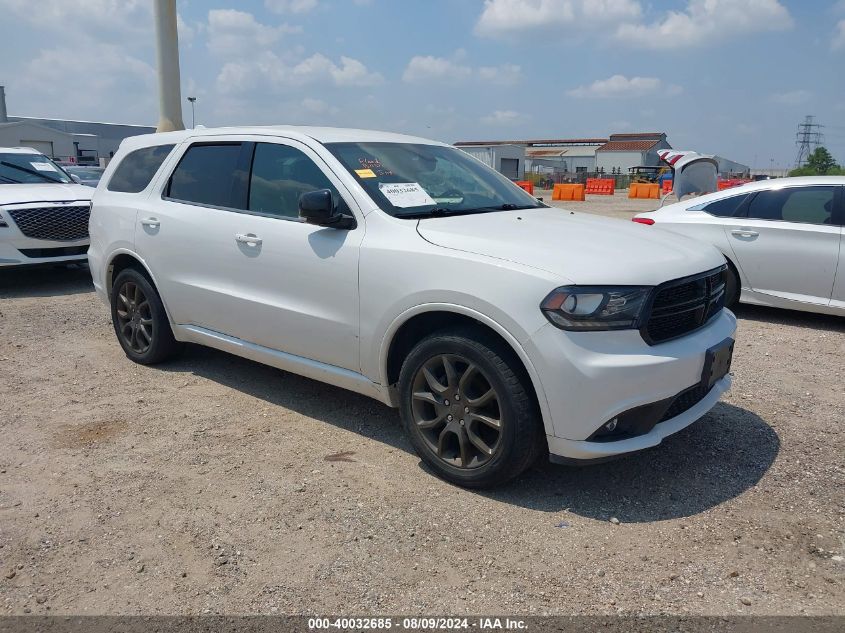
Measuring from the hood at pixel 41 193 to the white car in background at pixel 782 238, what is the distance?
301 inches

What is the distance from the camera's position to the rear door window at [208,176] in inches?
183

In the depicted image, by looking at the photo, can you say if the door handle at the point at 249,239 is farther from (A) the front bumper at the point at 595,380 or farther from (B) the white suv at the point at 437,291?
(A) the front bumper at the point at 595,380

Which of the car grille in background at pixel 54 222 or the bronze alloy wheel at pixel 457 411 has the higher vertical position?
the car grille in background at pixel 54 222

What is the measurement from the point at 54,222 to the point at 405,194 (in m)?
6.74

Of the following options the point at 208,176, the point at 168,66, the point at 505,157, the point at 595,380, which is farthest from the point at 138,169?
the point at 505,157

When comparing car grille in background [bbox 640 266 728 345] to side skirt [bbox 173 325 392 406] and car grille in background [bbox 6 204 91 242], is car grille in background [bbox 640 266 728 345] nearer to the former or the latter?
side skirt [bbox 173 325 392 406]

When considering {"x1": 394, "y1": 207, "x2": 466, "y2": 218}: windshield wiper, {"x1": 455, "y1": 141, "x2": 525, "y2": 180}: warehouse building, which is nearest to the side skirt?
{"x1": 394, "y1": 207, "x2": 466, "y2": 218}: windshield wiper

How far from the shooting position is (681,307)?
132 inches

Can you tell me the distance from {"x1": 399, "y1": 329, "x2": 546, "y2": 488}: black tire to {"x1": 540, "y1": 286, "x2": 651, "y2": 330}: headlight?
0.33 m

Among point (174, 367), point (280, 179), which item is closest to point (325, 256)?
point (280, 179)

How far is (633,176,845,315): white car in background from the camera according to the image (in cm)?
659

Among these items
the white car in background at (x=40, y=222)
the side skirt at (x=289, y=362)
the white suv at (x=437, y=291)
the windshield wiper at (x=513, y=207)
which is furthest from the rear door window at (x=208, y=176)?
the white car in background at (x=40, y=222)

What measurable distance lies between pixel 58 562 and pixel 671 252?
320cm

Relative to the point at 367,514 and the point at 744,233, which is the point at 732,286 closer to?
the point at 744,233
